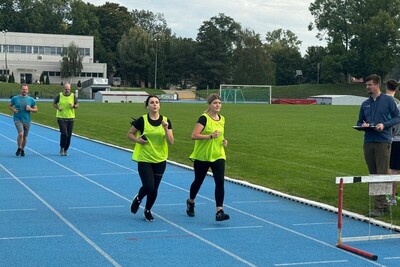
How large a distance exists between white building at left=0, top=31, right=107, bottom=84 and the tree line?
575 centimetres

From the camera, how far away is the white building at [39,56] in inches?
4168

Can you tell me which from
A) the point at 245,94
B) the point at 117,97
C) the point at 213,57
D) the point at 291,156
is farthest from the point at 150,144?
the point at 213,57

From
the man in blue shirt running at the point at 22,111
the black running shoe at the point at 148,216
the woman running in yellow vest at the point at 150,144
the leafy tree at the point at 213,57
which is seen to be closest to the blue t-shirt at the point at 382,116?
the woman running in yellow vest at the point at 150,144

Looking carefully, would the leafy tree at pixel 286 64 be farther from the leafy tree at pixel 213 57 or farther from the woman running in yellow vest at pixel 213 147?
the woman running in yellow vest at pixel 213 147

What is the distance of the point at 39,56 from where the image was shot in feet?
358

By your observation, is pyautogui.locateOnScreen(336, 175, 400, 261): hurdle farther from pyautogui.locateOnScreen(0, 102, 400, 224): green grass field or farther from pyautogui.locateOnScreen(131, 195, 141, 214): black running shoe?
pyautogui.locateOnScreen(131, 195, 141, 214): black running shoe

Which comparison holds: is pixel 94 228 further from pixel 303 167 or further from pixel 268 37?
pixel 268 37

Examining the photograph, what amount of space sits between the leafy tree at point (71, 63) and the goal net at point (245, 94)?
28.9m

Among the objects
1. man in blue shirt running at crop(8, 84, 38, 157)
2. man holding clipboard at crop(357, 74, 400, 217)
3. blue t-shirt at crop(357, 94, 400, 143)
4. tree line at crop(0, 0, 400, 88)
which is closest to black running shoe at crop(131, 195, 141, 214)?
man holding clipboard at crop(357, 74, 400, 217)

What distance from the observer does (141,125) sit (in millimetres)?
9125

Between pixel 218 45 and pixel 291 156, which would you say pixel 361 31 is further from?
pixel 291 156

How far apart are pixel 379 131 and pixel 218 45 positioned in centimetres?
10316

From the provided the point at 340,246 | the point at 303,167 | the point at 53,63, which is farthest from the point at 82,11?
the point at 340,246

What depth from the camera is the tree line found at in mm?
93250
